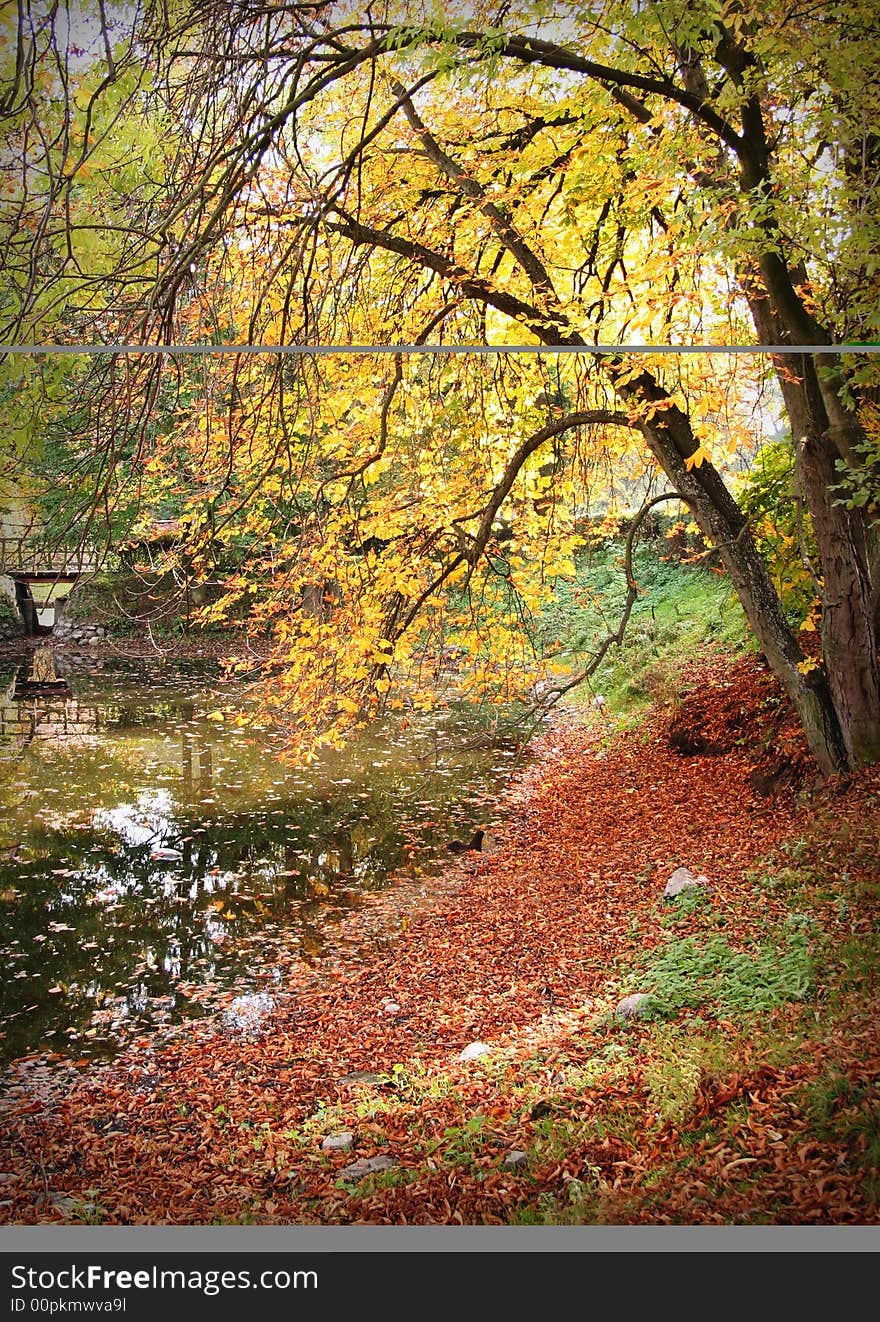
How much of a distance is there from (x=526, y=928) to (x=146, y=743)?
4.05 feet

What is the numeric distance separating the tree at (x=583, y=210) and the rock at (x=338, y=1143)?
150 centimetres

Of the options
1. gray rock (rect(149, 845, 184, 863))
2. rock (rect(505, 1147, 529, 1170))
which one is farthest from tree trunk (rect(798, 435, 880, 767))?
gray rock (rect(149, 845, 184, 863))

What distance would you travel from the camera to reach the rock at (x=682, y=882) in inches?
99.2

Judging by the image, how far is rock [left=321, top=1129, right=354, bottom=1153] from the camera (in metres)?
1.73

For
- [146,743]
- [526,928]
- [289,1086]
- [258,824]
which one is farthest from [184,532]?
[526,928]

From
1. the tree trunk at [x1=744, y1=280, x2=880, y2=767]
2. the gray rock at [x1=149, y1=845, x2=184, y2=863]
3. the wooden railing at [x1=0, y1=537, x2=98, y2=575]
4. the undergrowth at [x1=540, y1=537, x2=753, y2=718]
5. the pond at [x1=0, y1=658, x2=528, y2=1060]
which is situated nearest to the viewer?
the wooden railing at [x1=0, y1=537, x2=98, y2=575]

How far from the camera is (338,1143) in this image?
1.74 m

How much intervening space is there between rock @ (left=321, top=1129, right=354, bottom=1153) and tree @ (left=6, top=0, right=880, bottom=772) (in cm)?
150

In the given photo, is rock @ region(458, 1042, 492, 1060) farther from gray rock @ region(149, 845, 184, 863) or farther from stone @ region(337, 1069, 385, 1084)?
gray rock @ region(149, 845, 184, 863)

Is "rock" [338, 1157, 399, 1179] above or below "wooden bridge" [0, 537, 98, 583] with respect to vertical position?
below

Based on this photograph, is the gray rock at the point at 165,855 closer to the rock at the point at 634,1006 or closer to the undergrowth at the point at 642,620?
the rock at the point at 634,1006

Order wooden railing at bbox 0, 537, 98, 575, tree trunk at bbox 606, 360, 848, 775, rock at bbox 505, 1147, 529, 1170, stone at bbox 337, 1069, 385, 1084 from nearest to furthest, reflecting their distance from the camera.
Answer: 1. rock at bbox 505, 1147, 529, 1170
2. wooden railing at bbox 0, 537, 98, 575
3. stone at bbox 337, 1069, 385, 1084
4. tree trunk at bbox 606, 360, 848, 775

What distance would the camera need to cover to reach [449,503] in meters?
2.88

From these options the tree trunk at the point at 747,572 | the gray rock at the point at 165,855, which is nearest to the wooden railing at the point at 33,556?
the gray rock at the point at 165,855
